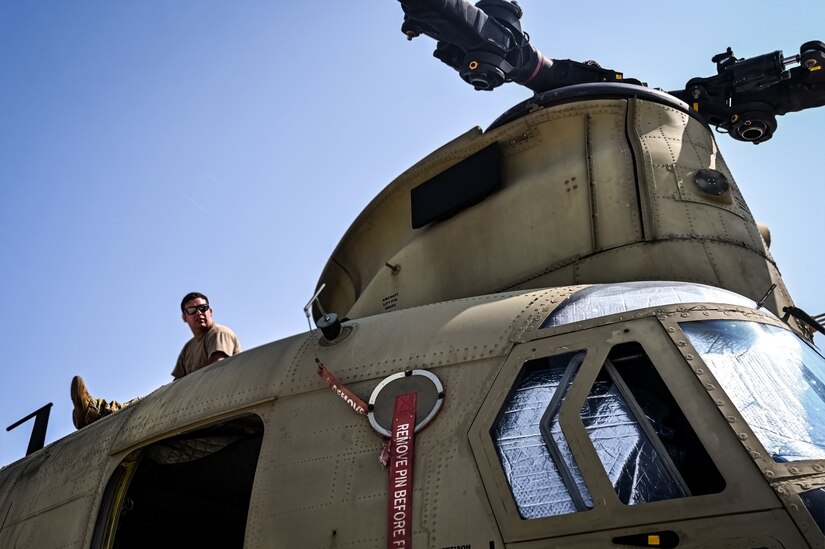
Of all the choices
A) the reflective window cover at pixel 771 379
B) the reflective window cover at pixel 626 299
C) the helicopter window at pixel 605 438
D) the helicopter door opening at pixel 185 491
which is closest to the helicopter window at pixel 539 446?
the helicopter window at pixel 605 438

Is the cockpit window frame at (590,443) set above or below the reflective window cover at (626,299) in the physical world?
below

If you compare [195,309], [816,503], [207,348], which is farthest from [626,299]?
[195,309]

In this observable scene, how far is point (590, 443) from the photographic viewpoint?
364 cm

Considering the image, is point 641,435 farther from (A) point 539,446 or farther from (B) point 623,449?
(A) point 539,446

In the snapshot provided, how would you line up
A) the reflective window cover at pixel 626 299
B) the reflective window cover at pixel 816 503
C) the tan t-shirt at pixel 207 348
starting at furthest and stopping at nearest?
the tan t-shirt at pixel 207 348 < the reflective window cover at pixel 626 299 < the reflective window cover at pixel 816 503

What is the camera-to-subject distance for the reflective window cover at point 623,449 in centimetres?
343

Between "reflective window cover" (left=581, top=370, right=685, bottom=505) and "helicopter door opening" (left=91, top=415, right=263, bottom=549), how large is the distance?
8.40ft

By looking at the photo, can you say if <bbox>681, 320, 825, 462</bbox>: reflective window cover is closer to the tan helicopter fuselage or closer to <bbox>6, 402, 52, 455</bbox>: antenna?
the tan helicopter fuselage

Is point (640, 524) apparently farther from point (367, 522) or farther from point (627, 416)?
point (367, 522)

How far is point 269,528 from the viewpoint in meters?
4.36

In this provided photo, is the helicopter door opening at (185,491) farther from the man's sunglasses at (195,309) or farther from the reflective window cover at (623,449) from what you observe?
the reflective window cover at (623,449)

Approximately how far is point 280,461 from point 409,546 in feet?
3.69

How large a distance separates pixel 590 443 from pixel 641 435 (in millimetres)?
248

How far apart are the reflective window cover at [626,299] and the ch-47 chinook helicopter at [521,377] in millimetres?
23
